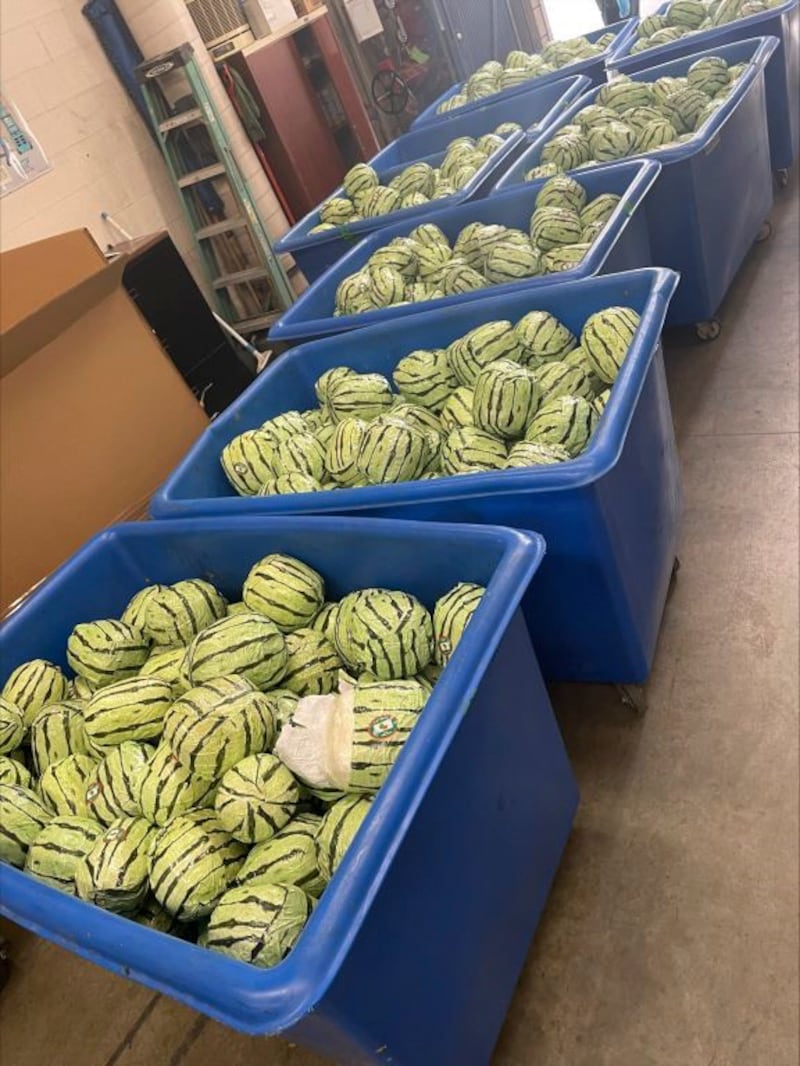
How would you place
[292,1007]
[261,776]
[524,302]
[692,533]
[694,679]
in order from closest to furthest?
[292,1007] < [261,776] < [694,679] < [524,302] < [692,533]

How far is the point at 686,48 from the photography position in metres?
3.40

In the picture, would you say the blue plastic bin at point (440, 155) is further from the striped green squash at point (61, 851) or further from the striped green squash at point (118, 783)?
the striped green squash at point (61, 851)

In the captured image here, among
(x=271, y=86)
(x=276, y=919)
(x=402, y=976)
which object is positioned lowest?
(x=402, y=976)

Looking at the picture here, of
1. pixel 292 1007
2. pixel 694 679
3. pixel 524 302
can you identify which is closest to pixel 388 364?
pixel 524 302

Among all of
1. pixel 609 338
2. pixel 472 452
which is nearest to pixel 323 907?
pixel 472 452

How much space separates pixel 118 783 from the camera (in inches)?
51.4

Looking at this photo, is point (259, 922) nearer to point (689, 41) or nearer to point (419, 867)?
point (419, 867)

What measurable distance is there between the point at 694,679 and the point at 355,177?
267cm

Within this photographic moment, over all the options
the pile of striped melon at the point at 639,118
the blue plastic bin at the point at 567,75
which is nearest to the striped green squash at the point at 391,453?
the pile of striped melon at the point at 639,118

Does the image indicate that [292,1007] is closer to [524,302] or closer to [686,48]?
[524,302]

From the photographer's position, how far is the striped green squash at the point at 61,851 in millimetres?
1243

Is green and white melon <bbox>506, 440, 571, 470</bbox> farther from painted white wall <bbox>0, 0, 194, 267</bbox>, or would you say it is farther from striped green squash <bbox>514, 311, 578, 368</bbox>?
painted white wall <bbox>0, 0, 194, 267</bbox>

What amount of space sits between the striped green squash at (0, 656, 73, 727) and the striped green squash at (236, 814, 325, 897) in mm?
690

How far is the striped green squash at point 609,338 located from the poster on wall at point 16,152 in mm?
3671
